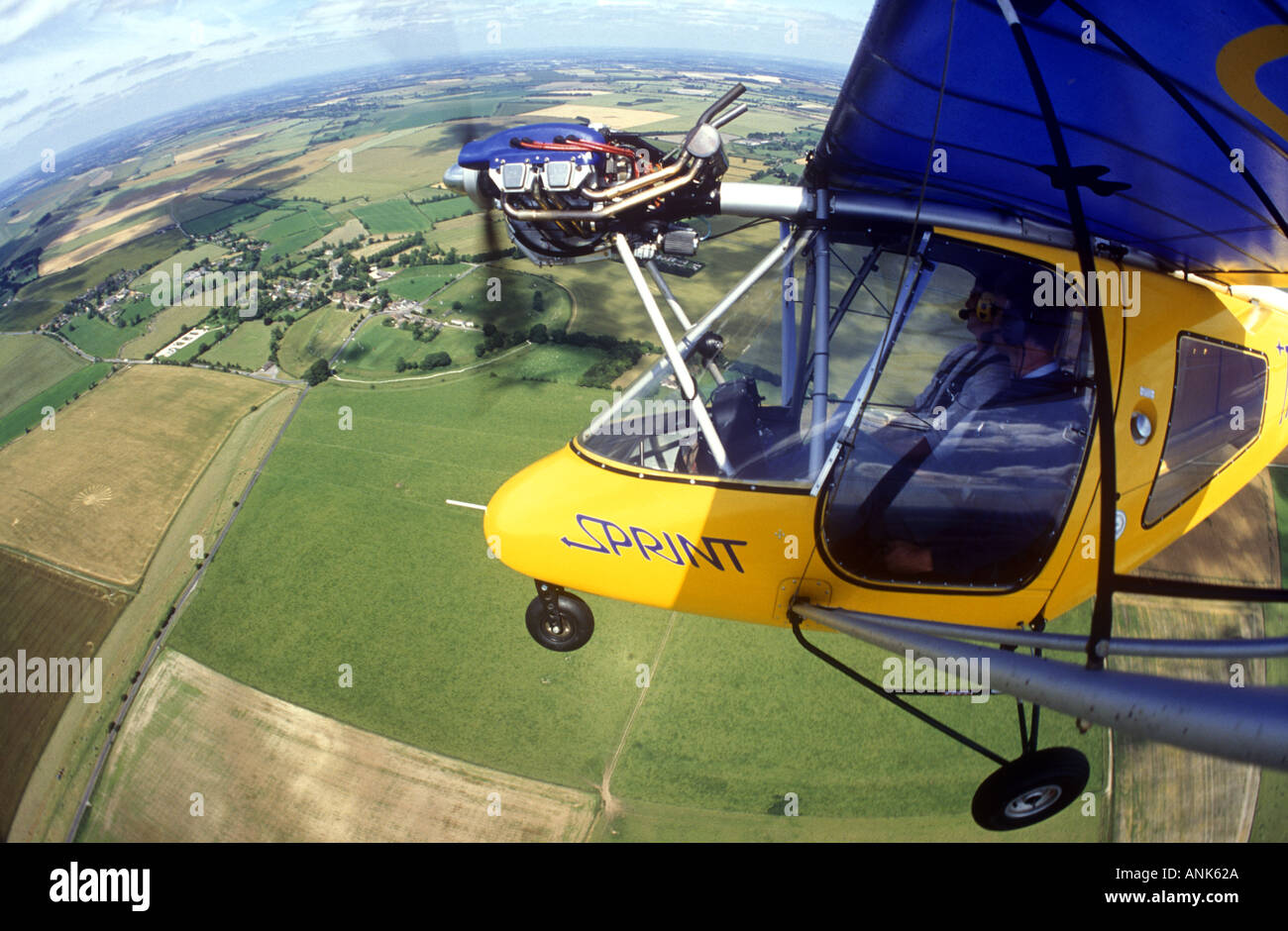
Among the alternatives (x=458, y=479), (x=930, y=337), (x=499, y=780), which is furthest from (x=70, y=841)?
(x=930, y=337)

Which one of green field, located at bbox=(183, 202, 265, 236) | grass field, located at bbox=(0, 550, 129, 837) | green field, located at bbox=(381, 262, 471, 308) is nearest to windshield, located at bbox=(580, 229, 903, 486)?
grass field, located at bbox=(0, 550, 129, 837)

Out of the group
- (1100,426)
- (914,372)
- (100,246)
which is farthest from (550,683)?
(100,246)

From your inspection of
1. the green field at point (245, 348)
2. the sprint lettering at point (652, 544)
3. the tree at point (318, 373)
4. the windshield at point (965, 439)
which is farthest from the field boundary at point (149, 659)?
the windshield at point (965, 439)

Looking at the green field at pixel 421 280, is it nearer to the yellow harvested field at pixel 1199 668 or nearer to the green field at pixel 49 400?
the green field at pixel 49 400

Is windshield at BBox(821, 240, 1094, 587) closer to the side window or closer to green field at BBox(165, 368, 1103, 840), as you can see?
the side window

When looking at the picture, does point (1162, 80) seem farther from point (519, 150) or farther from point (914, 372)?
point (519, 150)
